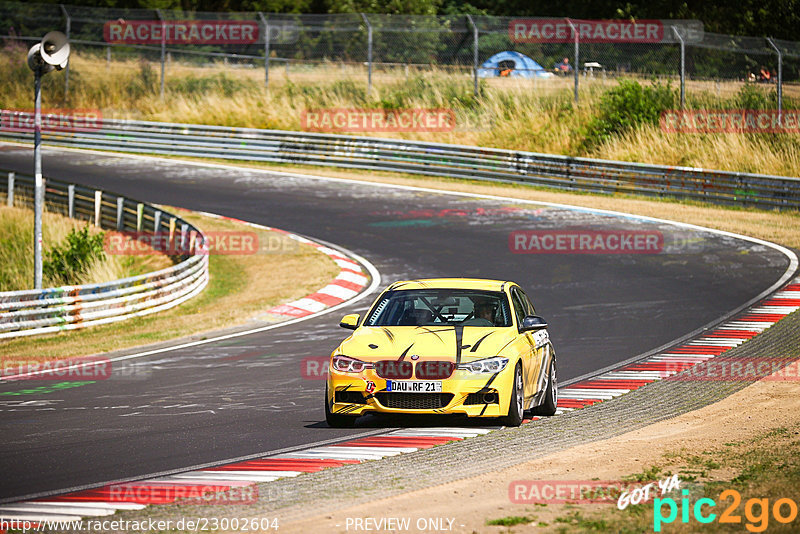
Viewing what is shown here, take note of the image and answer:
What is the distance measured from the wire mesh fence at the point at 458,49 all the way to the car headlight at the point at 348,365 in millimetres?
23696

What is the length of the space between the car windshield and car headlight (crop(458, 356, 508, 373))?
2.72 ft

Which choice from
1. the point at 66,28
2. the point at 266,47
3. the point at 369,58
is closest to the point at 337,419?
the point at 369,58

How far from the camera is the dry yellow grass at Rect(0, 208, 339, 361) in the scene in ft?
57.1

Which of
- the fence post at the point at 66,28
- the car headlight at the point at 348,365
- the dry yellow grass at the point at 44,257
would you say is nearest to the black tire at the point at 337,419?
the car headlight at the point at 348,365

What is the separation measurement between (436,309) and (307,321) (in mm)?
7478

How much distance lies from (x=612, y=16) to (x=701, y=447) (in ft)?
168

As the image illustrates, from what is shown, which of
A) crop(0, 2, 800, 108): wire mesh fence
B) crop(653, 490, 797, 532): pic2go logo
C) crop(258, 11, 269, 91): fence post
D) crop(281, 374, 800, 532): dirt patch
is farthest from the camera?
crop(258, 11, 269, 91): fence post

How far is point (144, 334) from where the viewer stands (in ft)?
59.5

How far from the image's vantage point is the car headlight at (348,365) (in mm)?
10055

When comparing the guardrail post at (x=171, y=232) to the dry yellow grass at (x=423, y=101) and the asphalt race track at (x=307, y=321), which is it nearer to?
the asphalt race track at (x=307, y=321)

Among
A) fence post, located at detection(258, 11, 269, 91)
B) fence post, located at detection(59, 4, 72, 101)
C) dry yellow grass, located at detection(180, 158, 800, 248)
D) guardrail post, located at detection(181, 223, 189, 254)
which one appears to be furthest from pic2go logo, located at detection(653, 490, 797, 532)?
fence post, located at detection(59, 4, 72, 101)

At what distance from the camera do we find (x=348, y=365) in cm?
1013

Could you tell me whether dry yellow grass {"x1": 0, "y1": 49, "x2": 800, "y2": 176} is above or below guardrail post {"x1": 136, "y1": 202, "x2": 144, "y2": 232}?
above

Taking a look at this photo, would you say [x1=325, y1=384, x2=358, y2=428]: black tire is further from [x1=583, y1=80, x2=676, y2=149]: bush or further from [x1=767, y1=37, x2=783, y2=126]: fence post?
[x1=583, y1=80, x2=676, y2=149]: bush
